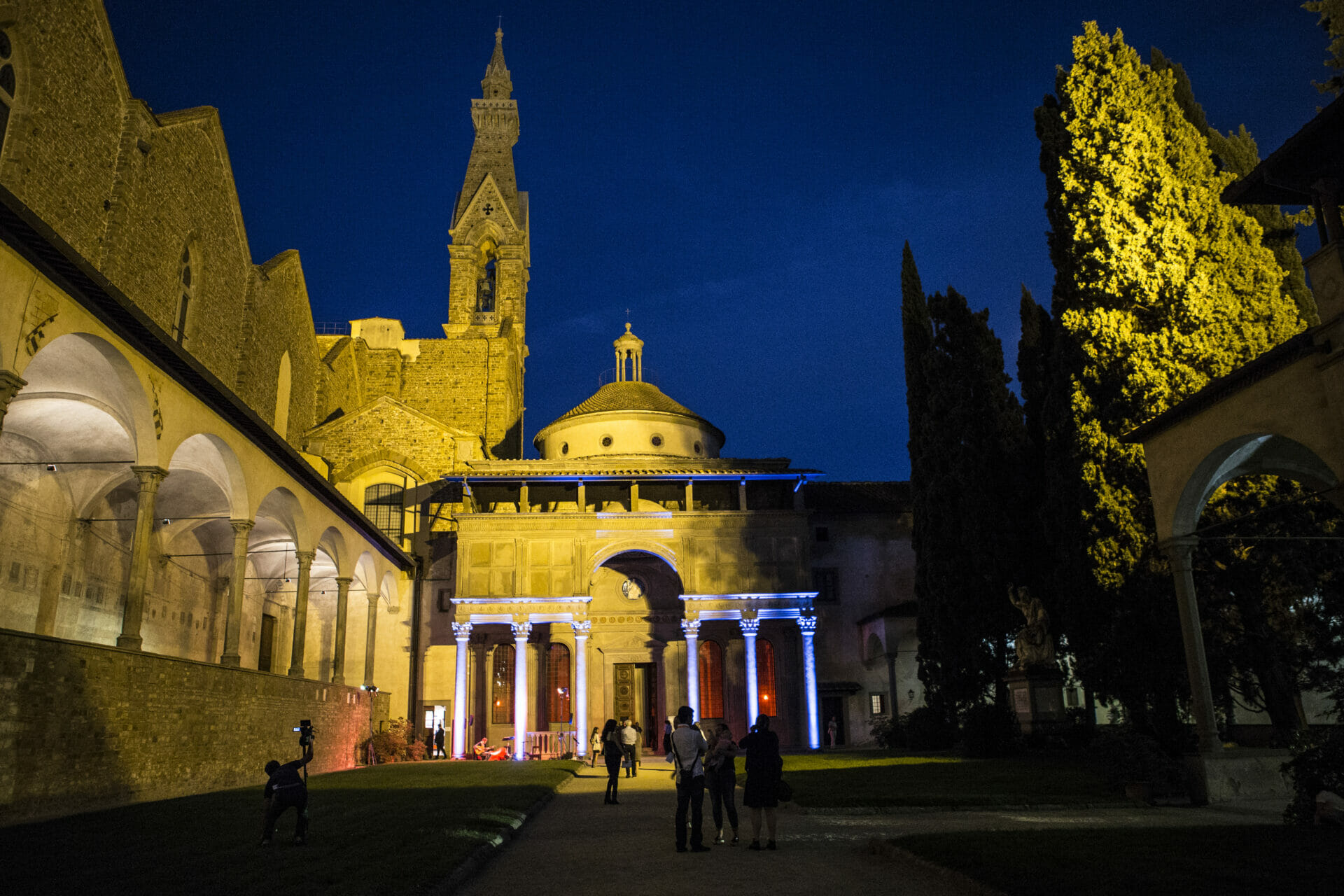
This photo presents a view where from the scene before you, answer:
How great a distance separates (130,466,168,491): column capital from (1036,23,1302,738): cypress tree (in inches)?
584

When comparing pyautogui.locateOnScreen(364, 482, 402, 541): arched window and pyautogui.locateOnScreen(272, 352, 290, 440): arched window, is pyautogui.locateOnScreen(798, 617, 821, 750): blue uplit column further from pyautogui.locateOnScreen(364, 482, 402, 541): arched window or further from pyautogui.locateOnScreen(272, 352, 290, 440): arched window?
pyautogui.locateOnScreen(272, 352, 290, 440): arched window

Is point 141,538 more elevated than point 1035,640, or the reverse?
point 141,538

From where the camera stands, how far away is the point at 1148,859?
6750 mm

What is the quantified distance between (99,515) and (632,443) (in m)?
18.6

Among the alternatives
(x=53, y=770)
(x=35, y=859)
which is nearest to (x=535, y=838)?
(x=35, y=859)

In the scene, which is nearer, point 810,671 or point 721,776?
point 721,776

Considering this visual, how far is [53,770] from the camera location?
34.7ft

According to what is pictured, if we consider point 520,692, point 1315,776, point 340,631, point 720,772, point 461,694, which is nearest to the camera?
point 1315,776

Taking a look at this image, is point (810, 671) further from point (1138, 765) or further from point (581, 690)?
point (1138, 765)

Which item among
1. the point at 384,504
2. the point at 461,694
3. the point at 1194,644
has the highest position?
the point at 384,504

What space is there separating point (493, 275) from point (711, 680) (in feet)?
80.3

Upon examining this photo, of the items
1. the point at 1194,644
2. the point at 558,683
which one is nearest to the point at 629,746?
the point at 1194,644

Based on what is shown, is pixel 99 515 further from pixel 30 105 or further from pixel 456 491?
pixel 456 491

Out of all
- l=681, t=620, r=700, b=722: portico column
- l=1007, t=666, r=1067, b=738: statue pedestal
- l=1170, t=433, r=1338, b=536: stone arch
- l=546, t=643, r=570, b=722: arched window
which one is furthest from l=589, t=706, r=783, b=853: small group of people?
l=546, t=643, r=570, b=722: arched window
